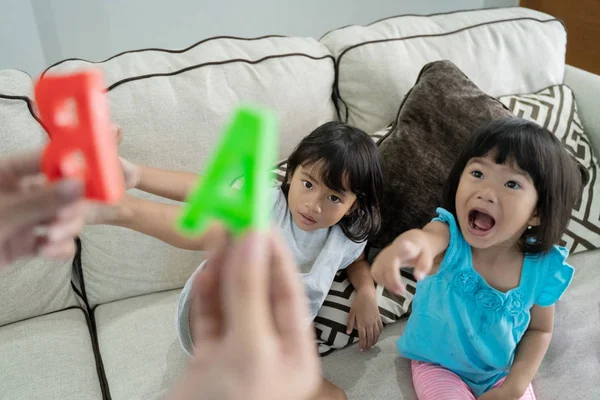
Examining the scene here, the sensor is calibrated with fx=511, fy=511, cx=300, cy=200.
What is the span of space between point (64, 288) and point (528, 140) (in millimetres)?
1094

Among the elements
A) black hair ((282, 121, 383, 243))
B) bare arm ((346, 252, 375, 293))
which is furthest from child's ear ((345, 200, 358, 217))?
bare arm ((346, 252, 375, 293))

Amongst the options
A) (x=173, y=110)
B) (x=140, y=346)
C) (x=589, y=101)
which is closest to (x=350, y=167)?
(x=173, y=110)

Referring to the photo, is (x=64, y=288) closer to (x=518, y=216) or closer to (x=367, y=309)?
(x=367, y=309)

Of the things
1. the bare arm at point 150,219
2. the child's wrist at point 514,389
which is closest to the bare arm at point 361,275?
the child's wrist at point 514,389

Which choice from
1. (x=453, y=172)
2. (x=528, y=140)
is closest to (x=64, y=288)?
(x=453, y=172)

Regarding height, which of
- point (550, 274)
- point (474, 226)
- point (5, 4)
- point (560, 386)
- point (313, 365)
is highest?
point (313, 365)

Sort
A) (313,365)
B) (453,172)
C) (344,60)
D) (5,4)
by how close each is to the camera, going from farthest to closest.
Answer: (5,4) < (344,60) < (453,172) < (313,365)

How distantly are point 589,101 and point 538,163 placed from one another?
971 mm

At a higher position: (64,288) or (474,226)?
(474,226)

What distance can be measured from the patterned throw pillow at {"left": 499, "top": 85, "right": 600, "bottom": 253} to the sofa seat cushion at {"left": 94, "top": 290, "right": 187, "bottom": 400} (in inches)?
44.4

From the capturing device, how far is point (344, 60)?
1498mm

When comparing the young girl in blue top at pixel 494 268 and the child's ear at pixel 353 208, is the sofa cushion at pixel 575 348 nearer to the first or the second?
the young girl in blue top at pixel 494 268

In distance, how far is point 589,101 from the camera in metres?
1.73

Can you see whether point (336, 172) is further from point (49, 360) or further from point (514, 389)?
point (49, 360)
